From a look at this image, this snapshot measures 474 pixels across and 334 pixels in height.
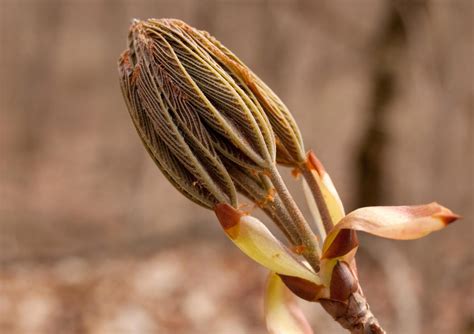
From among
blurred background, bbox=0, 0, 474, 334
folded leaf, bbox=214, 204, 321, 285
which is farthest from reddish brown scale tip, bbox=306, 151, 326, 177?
blurred background, bbox=0, 0, 474, 334

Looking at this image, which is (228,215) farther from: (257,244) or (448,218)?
(448,218)

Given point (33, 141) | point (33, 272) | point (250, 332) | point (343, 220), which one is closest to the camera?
point (343, 220)

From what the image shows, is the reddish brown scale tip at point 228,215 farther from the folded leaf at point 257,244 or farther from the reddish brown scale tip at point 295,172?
the reddish brown scale tip at point 295,172

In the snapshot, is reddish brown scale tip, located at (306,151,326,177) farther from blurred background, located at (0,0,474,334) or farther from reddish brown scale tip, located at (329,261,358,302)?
blurred background, located at (0,0,474,334)

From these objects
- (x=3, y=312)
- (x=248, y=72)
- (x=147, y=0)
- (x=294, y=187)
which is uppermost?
(x=147, y=0)

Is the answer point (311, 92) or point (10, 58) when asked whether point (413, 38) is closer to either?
point (311, 92)

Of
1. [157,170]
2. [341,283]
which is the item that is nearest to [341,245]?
Answer: [341,283]

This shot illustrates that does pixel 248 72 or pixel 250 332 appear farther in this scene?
pixel 250 332

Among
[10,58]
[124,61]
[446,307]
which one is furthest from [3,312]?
[124,61]
